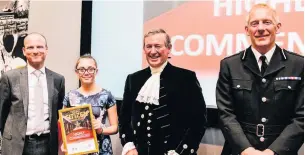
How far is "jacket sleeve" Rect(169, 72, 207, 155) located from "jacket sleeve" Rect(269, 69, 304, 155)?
44 centimetres

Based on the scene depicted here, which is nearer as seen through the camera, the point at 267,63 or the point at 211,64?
the point at 267,63

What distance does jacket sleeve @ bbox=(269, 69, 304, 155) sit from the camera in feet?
5.99

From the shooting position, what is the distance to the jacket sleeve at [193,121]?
2143 mm

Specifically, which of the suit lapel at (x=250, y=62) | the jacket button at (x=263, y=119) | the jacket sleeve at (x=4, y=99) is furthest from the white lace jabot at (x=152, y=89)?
the jacket sleeve at (x=4, y=99)

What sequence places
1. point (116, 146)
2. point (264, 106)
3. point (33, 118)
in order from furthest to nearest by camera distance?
point (116, 146) < point (33, 118) < point (264, 106)

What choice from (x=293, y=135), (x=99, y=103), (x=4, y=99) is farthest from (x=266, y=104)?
(x=4, y=99)

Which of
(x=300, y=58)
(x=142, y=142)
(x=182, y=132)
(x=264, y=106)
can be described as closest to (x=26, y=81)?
(x=142, y=142)

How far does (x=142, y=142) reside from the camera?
223 centimetres

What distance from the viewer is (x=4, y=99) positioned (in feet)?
7.98

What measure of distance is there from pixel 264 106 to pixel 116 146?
4.80 ft

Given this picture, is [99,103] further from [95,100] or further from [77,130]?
[77,130]

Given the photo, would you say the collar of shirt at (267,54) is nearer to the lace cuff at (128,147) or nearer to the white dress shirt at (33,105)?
the lace cuff at (128,147)

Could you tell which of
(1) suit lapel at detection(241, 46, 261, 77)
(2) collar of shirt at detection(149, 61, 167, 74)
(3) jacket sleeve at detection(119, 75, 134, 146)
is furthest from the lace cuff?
(1) suit lapel at detection(241, 46, 261, 77)

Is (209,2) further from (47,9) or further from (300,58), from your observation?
(47,9)
